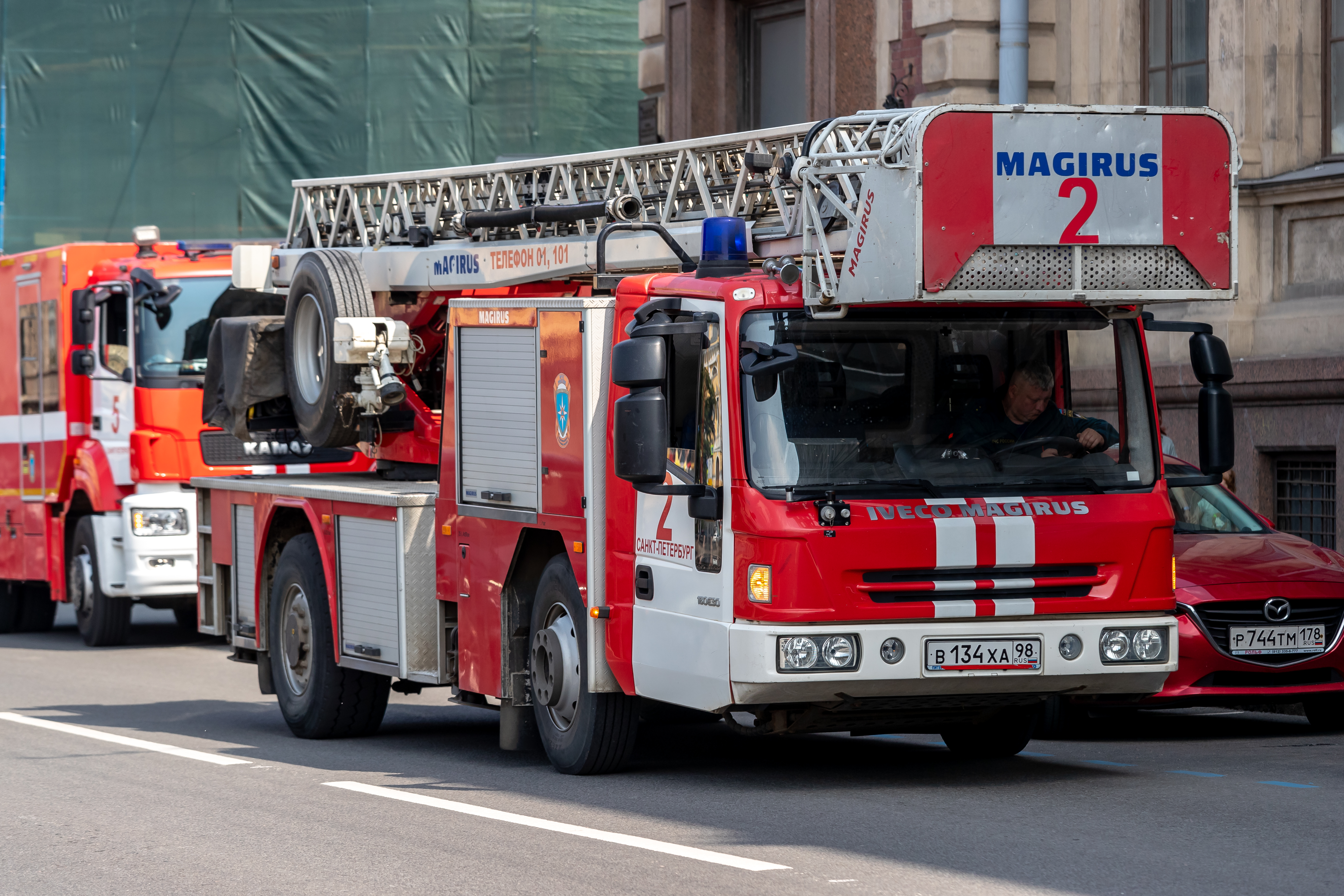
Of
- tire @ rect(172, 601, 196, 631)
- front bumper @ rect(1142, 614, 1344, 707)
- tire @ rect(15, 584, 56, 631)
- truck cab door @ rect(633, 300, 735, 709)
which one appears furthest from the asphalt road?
tire @ rect(15, 584, 56, 631)

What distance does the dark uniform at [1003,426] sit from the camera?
909 centimetres

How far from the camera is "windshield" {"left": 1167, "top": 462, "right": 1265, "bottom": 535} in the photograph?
40.4ft

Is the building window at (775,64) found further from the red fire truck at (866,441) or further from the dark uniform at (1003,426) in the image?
the dark uniform at (1003,426)

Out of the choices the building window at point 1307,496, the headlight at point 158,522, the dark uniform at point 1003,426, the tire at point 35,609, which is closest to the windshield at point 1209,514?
the dark uniform at point 1003,426

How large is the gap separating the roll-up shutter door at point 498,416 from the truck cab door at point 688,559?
939 mm

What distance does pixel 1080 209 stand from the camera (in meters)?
8.74

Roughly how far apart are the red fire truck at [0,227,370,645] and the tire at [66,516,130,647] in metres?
0.02

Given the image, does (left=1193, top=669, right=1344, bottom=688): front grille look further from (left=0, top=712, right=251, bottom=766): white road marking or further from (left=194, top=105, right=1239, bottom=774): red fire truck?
(left=0, top=712, right=251, bottom=766): white road marking

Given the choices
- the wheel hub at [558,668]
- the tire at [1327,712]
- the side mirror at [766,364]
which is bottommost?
the tire at [1327,712]

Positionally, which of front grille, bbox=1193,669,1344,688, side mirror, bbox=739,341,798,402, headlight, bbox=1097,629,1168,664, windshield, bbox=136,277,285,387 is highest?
windshield, bbox=136,277,285,387

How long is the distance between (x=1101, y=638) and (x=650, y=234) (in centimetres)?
319

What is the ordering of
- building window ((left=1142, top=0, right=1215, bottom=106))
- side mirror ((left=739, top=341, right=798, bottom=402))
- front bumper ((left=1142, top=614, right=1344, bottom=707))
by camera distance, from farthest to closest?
1. building window ((left=1142, top=0, right=1215, bottom=106))
2. front bumper ((left=1142, top=614, right=1344, bottom=707))
3. side mirror ((left=739, top=341, right=798, bottom=402))

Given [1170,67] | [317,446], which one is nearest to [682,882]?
[317,446]

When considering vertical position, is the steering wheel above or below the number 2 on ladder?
below
